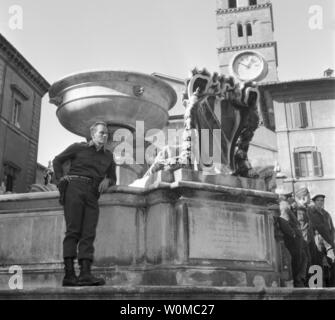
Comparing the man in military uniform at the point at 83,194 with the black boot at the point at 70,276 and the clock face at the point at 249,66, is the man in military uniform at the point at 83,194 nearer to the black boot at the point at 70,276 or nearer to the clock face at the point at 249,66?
the black boot at the point at 70,276

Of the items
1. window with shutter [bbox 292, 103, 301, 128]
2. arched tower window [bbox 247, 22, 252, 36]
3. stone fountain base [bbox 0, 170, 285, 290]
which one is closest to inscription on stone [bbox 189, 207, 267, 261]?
stone fountain base [bbox 0, 170, 285, 290]

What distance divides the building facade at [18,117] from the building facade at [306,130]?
56.4 ft

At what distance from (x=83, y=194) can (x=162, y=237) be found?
1116 mm

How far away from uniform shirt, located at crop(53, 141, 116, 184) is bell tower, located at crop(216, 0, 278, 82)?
5092 centimetres

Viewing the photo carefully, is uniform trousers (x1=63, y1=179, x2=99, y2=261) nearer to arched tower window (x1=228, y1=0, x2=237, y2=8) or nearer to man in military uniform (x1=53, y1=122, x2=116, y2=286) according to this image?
man in military uniform (x1=53, y1=122, x2=116, y2=286)

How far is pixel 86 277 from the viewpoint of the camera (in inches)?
181

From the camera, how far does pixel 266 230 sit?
6.12 metres

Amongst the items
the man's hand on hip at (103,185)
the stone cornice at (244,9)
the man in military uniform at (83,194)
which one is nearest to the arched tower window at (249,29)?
the stone cornice at (244,9)

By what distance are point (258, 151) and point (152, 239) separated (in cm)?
3603

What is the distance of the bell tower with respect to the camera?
5619 cm

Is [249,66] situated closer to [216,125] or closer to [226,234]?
[216,125]
